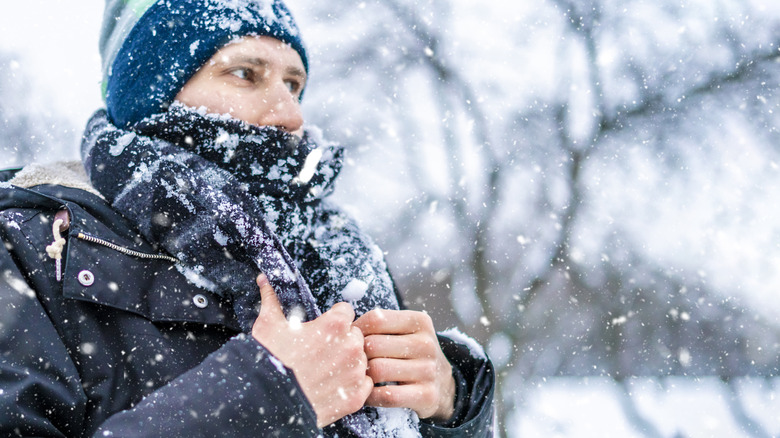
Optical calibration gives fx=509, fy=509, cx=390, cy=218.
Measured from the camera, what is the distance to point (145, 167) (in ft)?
4.89

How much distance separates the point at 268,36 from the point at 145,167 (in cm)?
75

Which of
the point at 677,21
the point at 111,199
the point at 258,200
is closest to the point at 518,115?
the point at 677,21

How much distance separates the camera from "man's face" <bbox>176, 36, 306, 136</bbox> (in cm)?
177

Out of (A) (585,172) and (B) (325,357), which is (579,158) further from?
(B) (325,357)

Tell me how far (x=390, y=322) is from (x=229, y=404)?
461 millimetres

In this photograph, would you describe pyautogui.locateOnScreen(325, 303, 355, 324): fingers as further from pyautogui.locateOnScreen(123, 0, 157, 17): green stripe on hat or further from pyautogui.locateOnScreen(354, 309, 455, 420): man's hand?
pyautogui.locateOnScreen(123, 0, 157, 17): green stripe on hat

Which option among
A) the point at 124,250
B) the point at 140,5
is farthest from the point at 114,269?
the point at 140,5

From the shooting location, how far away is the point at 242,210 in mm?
1479

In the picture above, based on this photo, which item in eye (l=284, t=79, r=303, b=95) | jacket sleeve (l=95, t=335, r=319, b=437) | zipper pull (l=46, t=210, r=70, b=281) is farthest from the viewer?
eye (l=284, t=79, r=303, b=95)

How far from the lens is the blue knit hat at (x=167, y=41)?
1.81 m

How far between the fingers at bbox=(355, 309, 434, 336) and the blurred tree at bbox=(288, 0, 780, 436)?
3650 millimetres

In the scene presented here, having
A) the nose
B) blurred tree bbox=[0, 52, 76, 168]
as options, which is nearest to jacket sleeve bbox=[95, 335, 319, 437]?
the nose

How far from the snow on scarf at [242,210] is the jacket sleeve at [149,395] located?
30 cm

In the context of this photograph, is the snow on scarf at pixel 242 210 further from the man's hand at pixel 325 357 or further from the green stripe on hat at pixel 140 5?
the green stripe on hat at pixel 140 5
